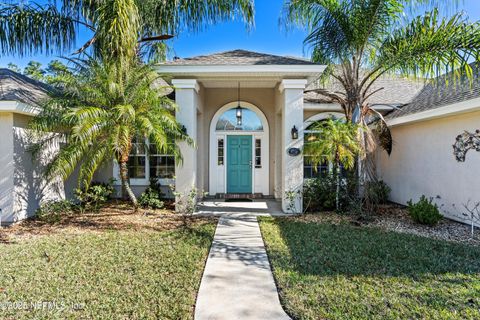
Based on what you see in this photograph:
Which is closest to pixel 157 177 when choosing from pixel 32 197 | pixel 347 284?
pixel 32 197

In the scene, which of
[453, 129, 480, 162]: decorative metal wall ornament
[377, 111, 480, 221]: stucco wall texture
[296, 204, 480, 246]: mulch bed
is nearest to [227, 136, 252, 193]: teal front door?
[296, 204, 480, 246]: mulch bed

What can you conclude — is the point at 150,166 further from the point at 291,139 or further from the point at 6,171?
the point at 291,139

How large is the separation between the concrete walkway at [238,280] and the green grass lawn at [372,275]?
189mm

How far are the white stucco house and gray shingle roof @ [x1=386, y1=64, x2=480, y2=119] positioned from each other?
54 mm

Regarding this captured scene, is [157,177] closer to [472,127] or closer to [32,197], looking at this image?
[32,197]

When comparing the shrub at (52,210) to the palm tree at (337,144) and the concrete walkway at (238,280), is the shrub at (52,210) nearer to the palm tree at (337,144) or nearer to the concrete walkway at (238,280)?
the concrete walkway at (238,280)

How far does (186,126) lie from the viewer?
791cm

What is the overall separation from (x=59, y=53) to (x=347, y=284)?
10.3 metres

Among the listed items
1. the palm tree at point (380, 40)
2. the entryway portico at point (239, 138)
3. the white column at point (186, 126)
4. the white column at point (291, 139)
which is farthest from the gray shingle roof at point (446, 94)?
the white column at point (186, 126)

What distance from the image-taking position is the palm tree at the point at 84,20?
804cm

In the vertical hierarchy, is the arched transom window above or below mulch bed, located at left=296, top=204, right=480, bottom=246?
above

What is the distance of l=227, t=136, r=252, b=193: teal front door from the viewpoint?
1055 centimetres

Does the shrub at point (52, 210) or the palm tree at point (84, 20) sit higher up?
the palm tree at point (84, 20)

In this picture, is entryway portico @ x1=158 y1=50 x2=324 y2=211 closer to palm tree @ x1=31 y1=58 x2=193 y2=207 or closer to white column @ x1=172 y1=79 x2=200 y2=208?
white column @ x1=172 y1=79 x2=200 y2=208
